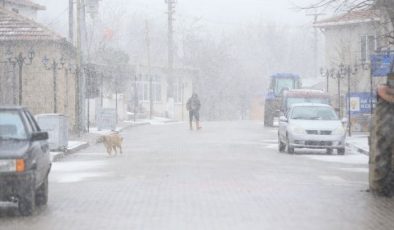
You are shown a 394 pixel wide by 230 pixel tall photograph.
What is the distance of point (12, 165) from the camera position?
34.3 feet

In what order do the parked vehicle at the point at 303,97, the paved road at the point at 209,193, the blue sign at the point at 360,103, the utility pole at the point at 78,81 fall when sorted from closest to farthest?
the paved road at the point at 209,193 → the blue sign at the point at 360,103 → the utility pole at the point at 78,81 → the parked vehicle at the point at 303,97

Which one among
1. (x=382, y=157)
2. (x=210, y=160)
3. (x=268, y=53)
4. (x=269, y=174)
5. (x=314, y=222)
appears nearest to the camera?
(x=314, y=222)

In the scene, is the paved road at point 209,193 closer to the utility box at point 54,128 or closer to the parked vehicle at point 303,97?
the utility box at point 54,128

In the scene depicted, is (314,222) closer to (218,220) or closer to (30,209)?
(218,220)

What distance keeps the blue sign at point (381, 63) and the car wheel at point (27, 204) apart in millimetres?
13725

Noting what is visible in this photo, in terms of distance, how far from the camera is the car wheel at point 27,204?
10758 millimetres

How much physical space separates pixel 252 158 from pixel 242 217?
36.3ft

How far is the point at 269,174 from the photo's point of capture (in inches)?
683

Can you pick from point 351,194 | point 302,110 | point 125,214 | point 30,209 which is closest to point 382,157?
point 351,194

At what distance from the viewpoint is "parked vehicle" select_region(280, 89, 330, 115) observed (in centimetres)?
3556

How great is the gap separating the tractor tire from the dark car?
551cm

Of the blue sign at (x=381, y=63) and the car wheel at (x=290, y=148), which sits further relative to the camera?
the car wheel at (x=290, y=148)

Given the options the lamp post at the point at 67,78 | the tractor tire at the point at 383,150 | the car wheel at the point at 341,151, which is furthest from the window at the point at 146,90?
the tractor tire at the point at 383,150

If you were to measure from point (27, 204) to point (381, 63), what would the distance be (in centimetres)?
1468
